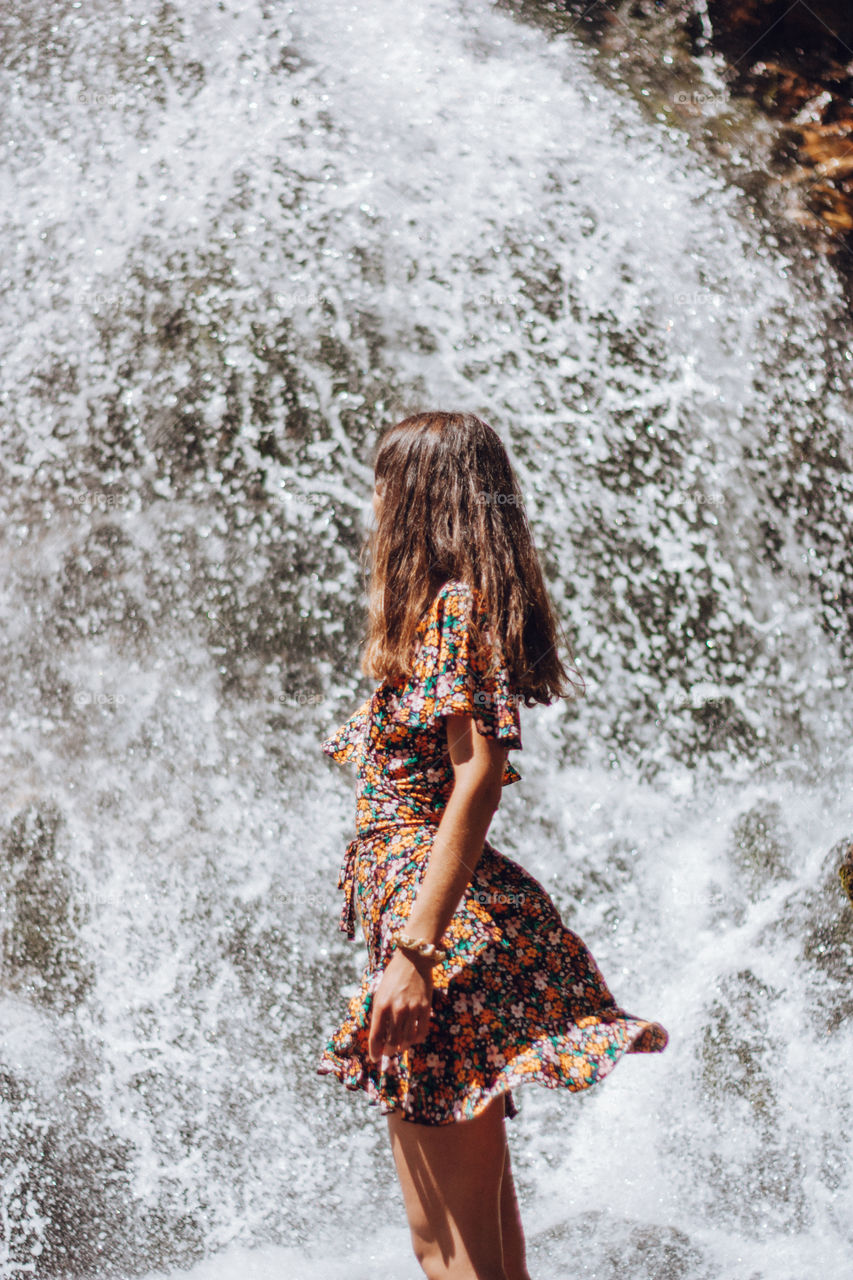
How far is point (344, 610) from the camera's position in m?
3.45

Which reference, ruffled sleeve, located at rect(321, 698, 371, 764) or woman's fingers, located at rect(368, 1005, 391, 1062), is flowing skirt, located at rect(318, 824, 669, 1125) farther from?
ruffled sleeve, located at rect(321, 698, 371, 764)

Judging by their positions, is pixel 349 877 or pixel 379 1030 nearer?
pixel 379 1030

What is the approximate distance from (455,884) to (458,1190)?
42 centimetres

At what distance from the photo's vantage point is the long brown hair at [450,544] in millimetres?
1657

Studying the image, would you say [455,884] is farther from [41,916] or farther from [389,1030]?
[41,916]

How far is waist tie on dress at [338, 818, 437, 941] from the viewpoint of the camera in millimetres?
1727

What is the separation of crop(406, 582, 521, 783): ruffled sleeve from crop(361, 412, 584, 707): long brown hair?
0.11 feet

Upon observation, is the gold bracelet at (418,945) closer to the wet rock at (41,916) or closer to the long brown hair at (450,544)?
the long brown hair at (450,544)

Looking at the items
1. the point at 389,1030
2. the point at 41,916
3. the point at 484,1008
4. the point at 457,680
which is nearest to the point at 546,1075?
the point at 484,1008

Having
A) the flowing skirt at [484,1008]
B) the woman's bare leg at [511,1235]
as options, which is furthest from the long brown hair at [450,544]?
the woman's bare leg at [511,1235]

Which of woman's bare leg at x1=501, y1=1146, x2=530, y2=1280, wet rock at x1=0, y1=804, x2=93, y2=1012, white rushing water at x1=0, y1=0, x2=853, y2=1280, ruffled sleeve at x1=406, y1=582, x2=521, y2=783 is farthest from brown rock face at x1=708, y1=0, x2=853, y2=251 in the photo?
woman's bare leg at x1=501, y1=1146, x2=530, y2=1280

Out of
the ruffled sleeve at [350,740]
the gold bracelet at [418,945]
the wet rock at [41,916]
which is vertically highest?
the gold bracelet at [418,945]

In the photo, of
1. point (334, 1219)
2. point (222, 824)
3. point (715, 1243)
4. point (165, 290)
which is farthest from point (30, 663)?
point (715, 1243)

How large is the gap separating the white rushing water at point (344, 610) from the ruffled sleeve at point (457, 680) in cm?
174
